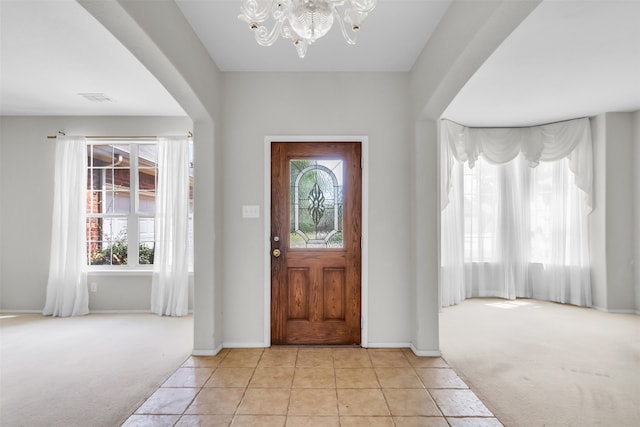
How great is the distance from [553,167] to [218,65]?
510 cm

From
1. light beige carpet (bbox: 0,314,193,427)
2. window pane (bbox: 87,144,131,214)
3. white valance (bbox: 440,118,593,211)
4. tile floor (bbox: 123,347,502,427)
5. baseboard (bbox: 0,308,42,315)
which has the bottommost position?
light beige carpet (bbox: 0,314,193,427)

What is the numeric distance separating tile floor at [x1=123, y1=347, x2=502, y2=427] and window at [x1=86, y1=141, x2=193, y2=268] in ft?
8.25

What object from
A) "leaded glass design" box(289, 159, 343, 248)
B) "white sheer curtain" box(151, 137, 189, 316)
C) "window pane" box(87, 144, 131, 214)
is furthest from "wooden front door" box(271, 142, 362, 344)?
"window pane" box(87, 144, 131, 214)

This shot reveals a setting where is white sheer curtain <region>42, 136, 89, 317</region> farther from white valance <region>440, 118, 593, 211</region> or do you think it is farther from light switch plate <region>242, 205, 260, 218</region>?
white valance <region>440, 118, 593, 211</region>

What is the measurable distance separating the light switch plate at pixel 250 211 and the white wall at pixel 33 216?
A: 2131mm

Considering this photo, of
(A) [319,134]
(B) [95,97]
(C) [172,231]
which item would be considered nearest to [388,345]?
(A) [319,134]

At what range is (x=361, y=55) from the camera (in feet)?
10.5

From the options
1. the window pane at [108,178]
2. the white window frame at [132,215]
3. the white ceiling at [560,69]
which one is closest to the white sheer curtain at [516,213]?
the white ceiling at [560,69]

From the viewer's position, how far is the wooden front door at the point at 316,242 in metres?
3.51

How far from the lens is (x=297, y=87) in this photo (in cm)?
352

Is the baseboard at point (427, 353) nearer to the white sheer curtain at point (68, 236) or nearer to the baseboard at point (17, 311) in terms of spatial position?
the white sheer curtain at point (68, 236)

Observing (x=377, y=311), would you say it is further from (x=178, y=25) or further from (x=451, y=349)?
(x=178, y=25)

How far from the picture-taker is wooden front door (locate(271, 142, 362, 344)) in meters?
3.51

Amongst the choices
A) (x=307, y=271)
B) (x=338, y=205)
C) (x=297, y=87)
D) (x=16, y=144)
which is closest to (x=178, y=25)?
(x=297, y=87)
